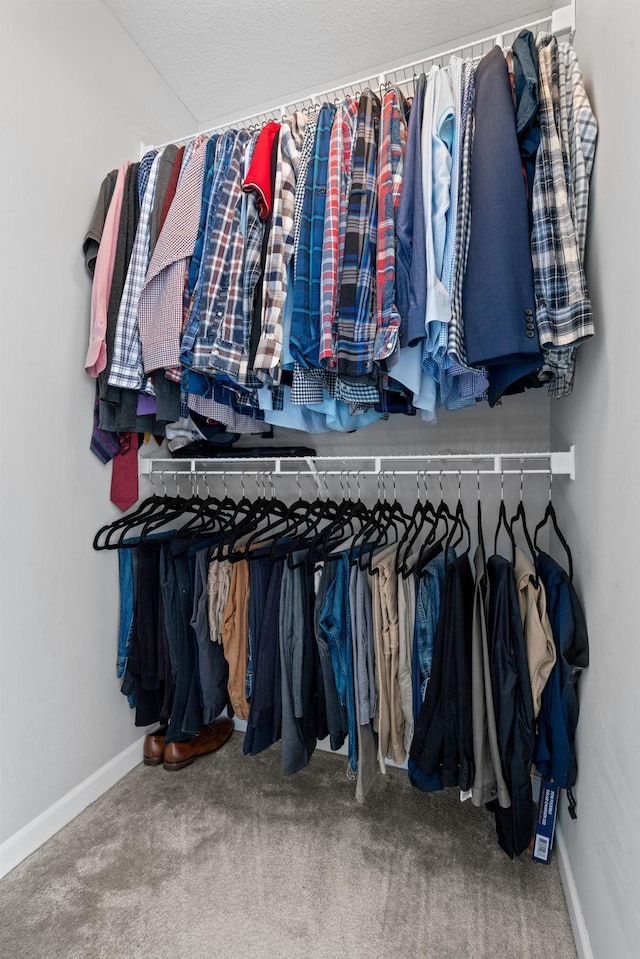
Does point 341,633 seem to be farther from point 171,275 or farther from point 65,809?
point 171,275

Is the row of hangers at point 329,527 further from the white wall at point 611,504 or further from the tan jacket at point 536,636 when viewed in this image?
the white wall at point 611,504

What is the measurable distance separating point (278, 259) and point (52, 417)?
35.5 inches

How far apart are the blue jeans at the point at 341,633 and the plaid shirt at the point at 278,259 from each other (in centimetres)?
62

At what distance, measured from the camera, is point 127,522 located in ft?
5.90

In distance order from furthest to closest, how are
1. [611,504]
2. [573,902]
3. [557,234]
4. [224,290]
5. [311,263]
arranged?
[224,290]
[311,263]
[573,902]
[557,234]
[611,504]

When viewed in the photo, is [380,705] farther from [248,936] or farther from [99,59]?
[99,59]

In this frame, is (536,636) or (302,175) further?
(302,175)

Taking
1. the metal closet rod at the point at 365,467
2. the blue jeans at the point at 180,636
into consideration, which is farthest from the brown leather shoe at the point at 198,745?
the metal closet rod at the point at 365,467

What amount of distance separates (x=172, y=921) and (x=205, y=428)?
4.89 feet

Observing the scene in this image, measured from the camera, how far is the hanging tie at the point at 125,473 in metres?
1.82

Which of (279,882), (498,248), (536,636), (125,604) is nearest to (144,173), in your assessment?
(498,248)

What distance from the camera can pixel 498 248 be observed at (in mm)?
1072

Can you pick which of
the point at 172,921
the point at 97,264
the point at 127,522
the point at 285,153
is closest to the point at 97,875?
the point at 172,921

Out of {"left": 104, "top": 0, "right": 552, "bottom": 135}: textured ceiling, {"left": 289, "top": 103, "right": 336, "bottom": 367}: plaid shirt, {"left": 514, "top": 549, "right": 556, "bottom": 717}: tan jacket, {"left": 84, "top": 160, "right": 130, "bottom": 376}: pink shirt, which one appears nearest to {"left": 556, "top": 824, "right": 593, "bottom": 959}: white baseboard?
{"left": 514, "top": 549, "right": 556, "bottom": 717}: tan jacket
